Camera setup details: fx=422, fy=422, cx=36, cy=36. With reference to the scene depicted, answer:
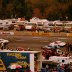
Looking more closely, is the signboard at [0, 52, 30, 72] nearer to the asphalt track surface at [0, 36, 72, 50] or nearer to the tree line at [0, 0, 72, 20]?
the asphalt track surface at [0, 36, 72, 50]

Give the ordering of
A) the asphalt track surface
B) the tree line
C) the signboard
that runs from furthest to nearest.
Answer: the tree line < the asphalt track surface < the signboard

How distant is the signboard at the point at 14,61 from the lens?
757 inches

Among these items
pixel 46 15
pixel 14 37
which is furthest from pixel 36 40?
pixel 46 15

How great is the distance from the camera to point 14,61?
1933cm

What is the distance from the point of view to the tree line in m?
79.2

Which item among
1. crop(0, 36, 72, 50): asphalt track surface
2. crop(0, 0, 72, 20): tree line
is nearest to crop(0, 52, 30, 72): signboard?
crop(0, 36, 72, 50): asphalt track surface

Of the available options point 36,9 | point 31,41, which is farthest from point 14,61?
point 36,9

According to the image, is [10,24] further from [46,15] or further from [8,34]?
[46,15]

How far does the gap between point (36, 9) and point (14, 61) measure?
206ft

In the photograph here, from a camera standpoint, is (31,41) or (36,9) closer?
(31,41)

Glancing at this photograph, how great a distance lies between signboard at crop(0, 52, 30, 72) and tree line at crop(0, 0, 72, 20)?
5887 centimetres

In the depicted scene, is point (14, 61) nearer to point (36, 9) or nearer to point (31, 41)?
point (31, 41)

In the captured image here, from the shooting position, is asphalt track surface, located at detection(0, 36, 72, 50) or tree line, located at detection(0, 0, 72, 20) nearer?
asphalt track surface, located at detection(0, 36, 72, 50)

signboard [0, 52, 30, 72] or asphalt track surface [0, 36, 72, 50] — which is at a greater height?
signboard [0, 52, 30, 72]
